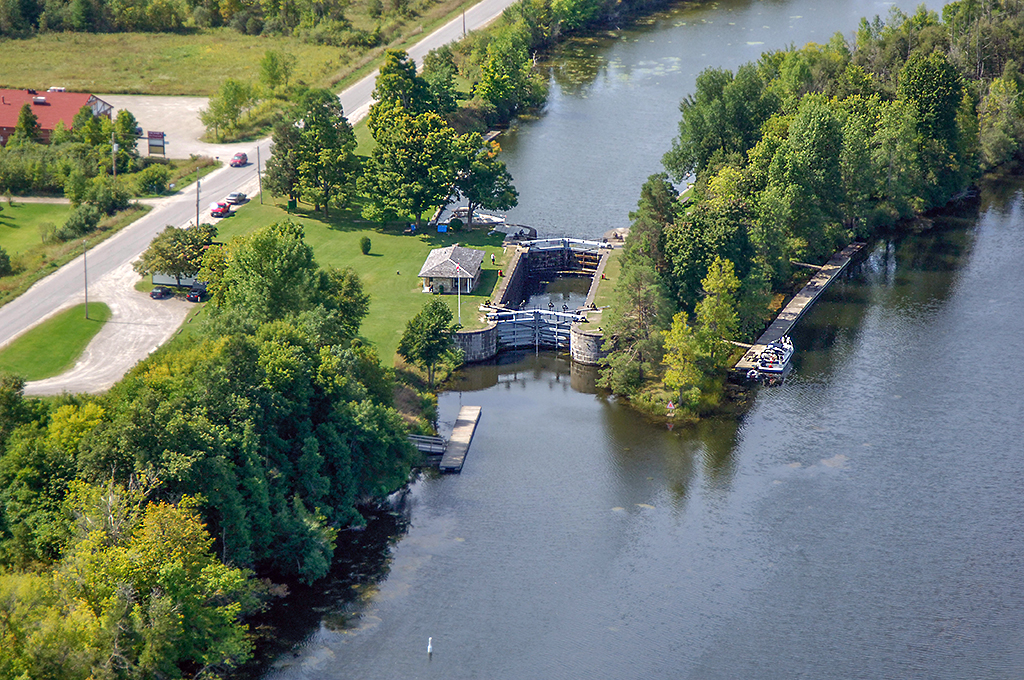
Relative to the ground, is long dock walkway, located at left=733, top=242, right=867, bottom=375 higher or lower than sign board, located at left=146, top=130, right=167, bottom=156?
lower

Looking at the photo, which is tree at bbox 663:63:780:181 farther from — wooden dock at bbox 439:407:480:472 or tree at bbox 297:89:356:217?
wooden dock at bbox 439:407:480:472

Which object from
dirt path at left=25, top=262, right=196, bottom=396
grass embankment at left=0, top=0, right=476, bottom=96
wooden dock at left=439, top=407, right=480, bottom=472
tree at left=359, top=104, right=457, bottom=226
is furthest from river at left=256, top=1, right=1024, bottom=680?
grass embankment at left=0, top=0, right=476, bottom=96

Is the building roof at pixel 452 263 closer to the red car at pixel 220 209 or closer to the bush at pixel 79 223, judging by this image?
the red car at pixel 220 209

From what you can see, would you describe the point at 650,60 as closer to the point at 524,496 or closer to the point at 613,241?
the point at 613,241

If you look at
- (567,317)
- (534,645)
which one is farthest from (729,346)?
(534,645)

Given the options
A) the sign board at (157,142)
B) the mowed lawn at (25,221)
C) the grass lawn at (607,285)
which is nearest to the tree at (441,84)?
the sign board at (157,142)

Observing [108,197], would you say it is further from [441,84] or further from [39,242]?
[441,84]
